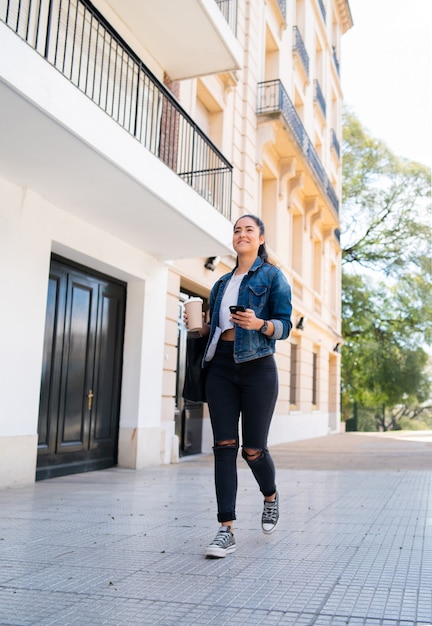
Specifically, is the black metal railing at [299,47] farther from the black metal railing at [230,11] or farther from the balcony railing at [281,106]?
the black metal railing at [230,11]

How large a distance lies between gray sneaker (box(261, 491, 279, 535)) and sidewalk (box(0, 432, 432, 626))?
3.2 inches

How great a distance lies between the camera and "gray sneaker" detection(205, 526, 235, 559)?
344 cm

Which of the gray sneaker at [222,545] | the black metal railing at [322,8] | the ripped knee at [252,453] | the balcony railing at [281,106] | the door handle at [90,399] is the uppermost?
the black metal railing at [322,8]

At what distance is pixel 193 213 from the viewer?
27.0ft

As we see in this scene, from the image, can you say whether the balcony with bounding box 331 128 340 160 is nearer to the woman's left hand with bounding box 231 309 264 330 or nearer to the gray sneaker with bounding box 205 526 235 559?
the woman's left hand with bounding box 231 309 264 330

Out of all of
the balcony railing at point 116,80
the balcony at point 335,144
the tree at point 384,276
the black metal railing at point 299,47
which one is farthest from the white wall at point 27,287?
the tree at point 384,276

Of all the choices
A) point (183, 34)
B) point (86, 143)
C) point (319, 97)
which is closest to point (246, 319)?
point (86, 143)

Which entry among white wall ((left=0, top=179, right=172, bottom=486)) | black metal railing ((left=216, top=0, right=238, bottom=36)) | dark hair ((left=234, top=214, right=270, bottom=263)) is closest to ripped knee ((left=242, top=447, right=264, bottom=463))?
dark hair ((left=234, top=214, right=270, bottom=263))

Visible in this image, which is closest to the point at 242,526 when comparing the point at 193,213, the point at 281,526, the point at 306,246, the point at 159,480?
the point at 281,526

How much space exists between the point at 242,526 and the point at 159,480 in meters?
3.19

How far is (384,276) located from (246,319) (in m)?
28.5

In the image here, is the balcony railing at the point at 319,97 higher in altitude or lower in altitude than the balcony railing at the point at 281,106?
higher

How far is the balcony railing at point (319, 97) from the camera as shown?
21.3m

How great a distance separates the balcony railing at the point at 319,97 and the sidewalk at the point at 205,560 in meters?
17.5
